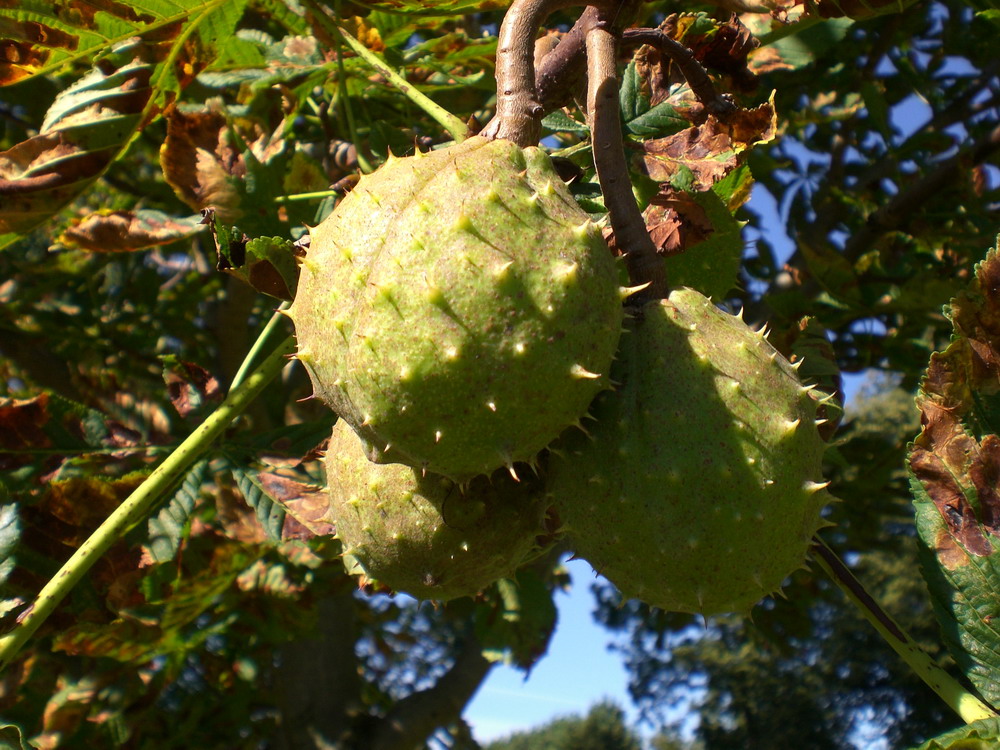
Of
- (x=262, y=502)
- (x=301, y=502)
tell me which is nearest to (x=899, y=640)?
(x=301, y=502)

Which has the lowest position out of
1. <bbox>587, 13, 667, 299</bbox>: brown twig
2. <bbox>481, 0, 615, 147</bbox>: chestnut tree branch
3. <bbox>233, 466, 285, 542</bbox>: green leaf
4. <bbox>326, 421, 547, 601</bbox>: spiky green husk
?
<bbox>326, 421, 547, 601</bbox>: spiky green husk

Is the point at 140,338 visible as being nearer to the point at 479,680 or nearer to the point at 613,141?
the point at 479,680

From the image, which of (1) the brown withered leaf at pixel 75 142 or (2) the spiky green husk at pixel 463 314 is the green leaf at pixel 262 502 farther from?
(2) the spiky green husk at pixel 463 314

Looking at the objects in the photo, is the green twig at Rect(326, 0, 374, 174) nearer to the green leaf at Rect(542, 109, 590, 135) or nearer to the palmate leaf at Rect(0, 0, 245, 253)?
the palmate leaf at Rect(0, 0, 245, 253)

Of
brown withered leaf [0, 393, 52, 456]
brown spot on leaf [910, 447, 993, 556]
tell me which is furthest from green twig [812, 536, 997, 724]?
brown withered leaf [0, 393, 52, 456]

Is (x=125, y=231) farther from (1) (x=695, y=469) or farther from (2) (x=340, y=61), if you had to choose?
(1) (x=695, y=469)

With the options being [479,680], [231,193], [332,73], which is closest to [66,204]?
[231,193]
